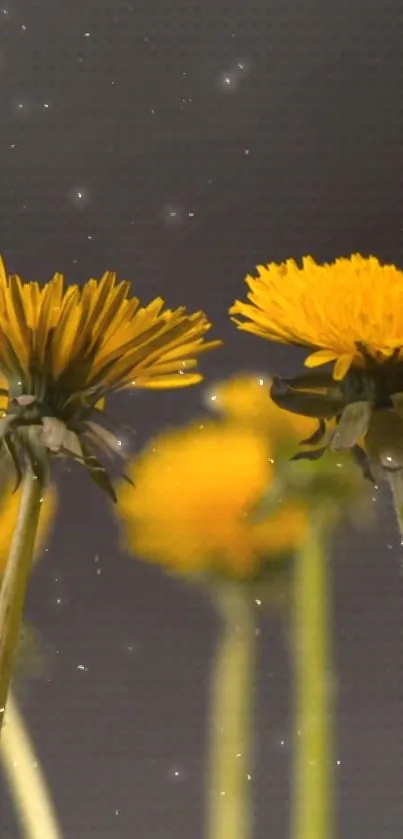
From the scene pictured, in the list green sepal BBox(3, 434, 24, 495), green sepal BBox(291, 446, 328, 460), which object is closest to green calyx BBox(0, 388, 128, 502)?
green sepal BBox(3, 434, 24, 495)

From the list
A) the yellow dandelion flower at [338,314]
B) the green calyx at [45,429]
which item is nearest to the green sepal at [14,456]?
the green calyx at [45,429]

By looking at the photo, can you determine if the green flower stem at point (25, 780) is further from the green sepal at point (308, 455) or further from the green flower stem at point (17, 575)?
the green sepal at point (308, 455)

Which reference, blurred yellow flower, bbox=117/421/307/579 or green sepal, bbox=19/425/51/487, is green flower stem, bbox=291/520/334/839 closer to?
blurred yellow flower, bbox=117/421/307/579

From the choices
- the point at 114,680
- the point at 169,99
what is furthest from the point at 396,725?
the point at 169,99

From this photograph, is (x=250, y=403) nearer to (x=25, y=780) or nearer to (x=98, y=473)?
(x=98, y=473)

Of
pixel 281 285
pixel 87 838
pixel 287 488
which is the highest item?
pixel 281 285

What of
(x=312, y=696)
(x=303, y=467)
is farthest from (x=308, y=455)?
(x=312, y=696)

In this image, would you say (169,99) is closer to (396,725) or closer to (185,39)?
(185,39)
